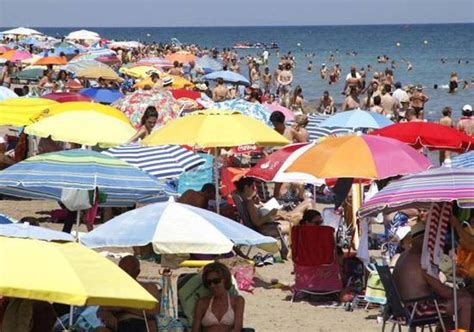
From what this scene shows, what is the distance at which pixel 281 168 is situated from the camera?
36.5ft

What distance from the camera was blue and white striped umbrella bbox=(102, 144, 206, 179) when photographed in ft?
34.4

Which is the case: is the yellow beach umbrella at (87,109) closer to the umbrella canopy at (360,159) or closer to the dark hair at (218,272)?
the umbrella canopy at (360,159)

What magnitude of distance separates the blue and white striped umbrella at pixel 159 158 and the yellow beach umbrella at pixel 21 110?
290 centimetres

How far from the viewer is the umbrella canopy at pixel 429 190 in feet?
23.0

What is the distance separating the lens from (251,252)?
11.9 m

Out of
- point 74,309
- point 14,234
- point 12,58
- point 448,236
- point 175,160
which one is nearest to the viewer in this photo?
point 14,234

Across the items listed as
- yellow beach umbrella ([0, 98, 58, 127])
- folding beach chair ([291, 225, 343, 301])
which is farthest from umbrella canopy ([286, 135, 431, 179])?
yellow beach umbrella ([0, 98, 58, 127])

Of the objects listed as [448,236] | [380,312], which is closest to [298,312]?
[380,312]

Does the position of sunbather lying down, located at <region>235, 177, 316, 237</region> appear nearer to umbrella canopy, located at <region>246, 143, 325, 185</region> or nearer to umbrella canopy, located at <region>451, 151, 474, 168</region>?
umbrella canopy, located at <region>246, 143, 325, 185</region>

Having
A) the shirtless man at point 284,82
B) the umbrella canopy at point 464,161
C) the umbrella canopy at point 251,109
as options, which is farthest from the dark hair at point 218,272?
the shirtless man at point 284,82

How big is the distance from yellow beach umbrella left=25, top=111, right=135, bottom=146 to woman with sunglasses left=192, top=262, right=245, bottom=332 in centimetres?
374

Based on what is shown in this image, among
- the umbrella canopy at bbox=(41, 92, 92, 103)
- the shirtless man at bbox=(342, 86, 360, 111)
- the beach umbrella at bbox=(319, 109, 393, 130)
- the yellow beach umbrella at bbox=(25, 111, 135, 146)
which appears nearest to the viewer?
the yellow beach umbrella at bbox=(25, 111, 135, 146)

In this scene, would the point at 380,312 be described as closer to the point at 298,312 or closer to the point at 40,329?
the point at 298,312

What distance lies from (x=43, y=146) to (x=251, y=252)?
399 cm
